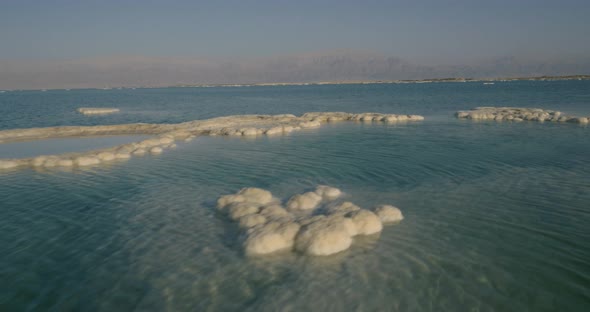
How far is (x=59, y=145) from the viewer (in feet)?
105

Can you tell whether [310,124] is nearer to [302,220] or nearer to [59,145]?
[59,145]

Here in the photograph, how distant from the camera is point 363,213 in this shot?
486 inches

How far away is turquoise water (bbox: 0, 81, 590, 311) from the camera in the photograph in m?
8.87

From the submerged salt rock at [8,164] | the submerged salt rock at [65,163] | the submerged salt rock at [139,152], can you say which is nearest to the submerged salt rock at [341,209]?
the submerged salt rock at [139,152]

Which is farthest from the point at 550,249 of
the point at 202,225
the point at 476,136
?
the point at 476,136

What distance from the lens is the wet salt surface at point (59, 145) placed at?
28506 mm

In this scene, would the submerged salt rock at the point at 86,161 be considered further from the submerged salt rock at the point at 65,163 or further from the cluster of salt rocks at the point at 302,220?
the cluster of salt rocks at the point at 302,220

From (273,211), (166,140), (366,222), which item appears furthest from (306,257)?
(166,140)

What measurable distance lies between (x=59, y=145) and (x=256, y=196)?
83.0 ft

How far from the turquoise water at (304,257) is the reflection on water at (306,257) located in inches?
1.9

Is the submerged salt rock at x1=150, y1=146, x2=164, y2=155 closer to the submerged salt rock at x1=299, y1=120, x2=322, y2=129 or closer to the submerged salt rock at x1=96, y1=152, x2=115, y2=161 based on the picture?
the submerged salt rock at x1=96, y1=152, x2=115, y2=161

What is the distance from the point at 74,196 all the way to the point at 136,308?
10.4m

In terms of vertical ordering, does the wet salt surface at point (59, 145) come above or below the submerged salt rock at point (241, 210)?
below

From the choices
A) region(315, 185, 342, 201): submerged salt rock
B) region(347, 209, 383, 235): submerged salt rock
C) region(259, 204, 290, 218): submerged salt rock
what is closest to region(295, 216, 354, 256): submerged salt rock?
region(347, 209, 383, 235): submerged salt rock
